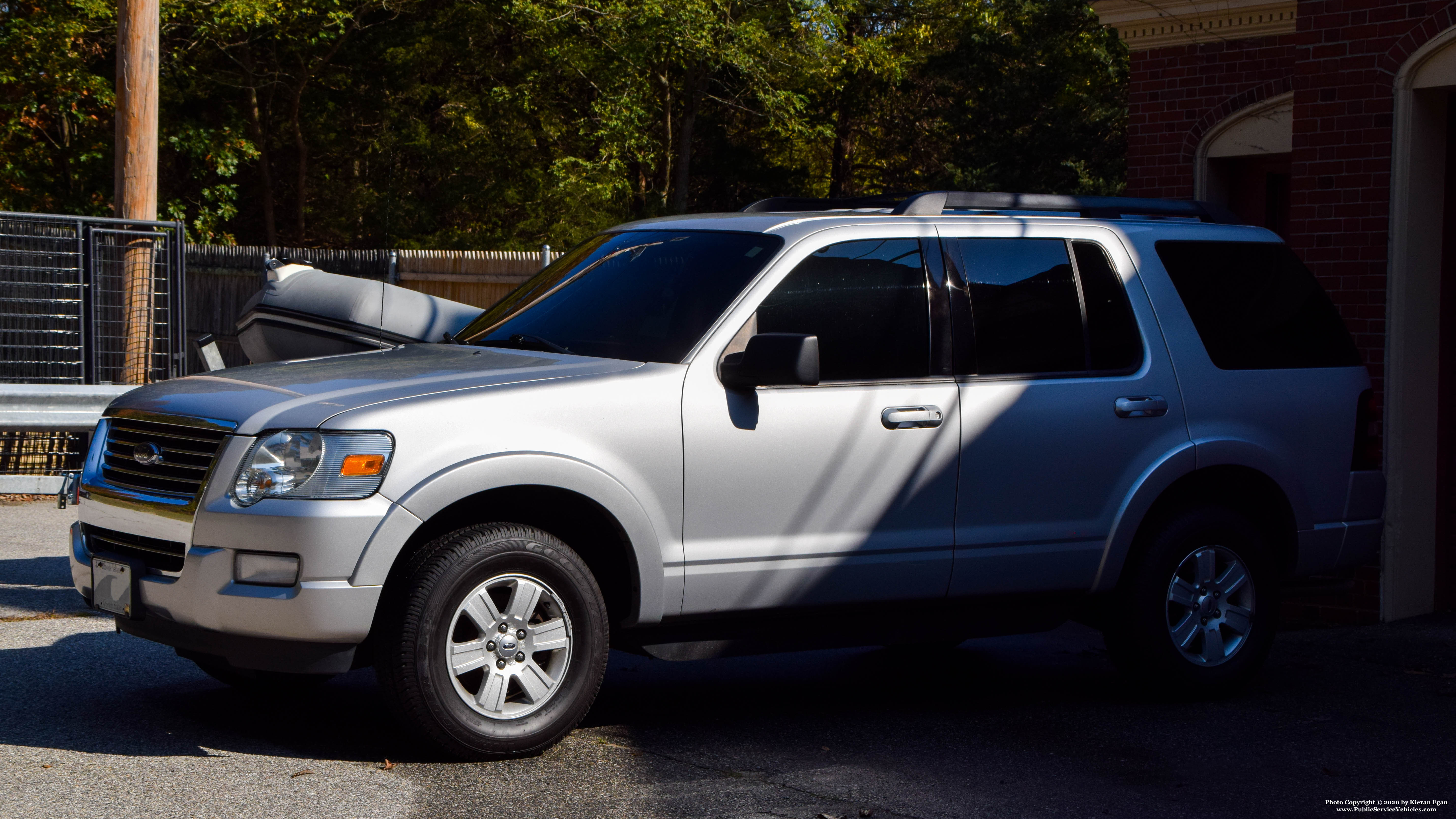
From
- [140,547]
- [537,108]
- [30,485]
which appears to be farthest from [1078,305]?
[537,108]

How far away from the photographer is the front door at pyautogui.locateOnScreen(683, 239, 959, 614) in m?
5.50

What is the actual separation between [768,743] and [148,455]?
95.7 inches

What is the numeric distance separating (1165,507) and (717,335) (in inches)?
89.8

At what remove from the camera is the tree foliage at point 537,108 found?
27875mm

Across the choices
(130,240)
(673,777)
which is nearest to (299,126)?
(130,240)

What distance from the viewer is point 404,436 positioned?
16.2ft

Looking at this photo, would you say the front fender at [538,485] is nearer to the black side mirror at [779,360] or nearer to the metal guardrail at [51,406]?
the black side mirror at [779,360]

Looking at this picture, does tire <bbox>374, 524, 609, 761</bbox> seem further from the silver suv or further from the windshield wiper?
the windshield wiper

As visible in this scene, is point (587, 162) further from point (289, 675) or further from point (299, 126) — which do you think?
point (289, 675)

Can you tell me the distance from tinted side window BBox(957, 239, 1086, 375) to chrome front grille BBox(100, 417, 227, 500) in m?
2.82

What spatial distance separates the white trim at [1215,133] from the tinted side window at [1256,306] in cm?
497

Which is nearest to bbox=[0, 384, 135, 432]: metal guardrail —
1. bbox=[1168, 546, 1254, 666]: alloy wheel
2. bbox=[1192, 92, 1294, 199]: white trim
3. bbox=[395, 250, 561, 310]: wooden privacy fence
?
bbox=[395, 250, 561, 310]: wooden privacy fence

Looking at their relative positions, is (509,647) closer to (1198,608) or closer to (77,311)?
(1198,608)

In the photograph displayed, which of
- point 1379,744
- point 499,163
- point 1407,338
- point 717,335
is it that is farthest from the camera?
point 499,163
